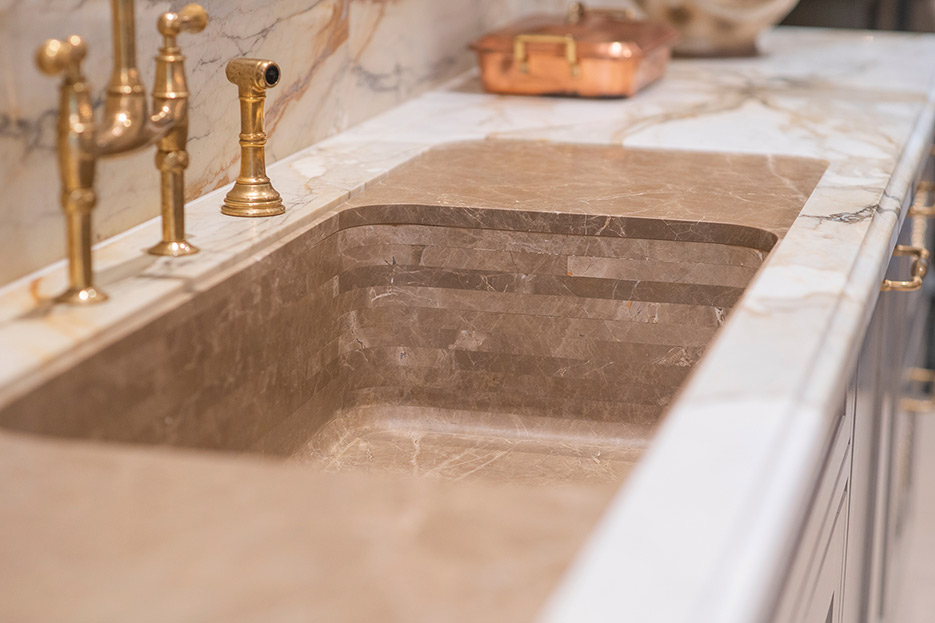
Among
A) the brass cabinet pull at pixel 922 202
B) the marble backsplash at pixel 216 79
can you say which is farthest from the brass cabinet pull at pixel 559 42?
the brass cabinet pull at pixel 922 202

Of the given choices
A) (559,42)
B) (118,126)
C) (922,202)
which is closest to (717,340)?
(118,126)

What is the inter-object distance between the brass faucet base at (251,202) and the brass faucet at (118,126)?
136 mm

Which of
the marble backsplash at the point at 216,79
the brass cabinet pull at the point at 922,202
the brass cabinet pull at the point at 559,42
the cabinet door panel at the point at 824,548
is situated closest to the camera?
the cabinet door panel at the point at 824,548

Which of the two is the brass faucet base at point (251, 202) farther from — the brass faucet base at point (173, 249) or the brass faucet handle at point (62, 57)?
the brass faucet handle at point (62, 57)

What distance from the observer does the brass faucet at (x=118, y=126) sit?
→ 793mm

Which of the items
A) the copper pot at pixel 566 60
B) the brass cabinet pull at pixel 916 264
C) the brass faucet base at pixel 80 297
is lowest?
the brass cabinet pull at pixel 916 264

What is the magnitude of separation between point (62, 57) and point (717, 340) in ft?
1.54

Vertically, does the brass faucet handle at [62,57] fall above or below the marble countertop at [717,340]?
above

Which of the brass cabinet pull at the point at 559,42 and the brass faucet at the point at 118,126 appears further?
the brass cabinet pull at the point at 559,42

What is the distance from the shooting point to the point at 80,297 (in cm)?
83

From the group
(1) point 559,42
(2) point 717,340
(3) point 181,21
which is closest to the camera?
(2) point 717,340

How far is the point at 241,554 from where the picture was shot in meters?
0.53

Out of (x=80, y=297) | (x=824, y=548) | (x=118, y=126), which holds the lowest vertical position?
(x=824, y=548)

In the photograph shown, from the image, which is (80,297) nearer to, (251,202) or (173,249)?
(173,249)
